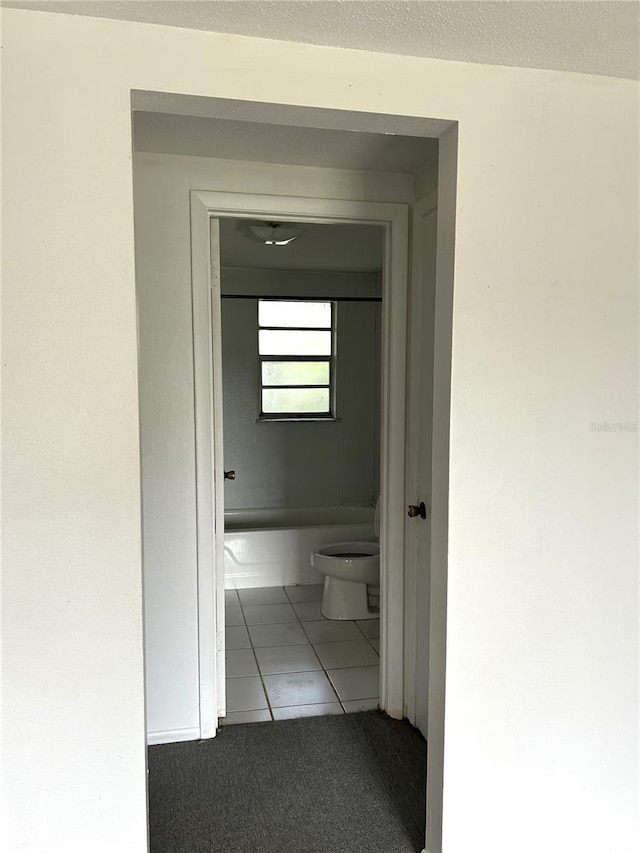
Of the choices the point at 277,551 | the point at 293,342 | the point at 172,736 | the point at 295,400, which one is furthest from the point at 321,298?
the point at 172,736

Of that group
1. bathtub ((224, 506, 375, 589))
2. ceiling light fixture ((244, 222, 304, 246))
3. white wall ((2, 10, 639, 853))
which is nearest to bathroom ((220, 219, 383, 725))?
bathtub ((224, 506, 375, 589))

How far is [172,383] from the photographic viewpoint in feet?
7.79

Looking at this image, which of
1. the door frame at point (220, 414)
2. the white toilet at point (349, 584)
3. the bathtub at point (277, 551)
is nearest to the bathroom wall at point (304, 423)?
the bathtub at point (277, 551)

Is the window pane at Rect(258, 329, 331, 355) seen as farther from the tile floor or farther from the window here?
the tile floor

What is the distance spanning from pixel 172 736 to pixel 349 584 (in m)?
1.46

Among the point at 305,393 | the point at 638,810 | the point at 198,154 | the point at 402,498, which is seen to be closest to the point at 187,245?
the point at 198,154

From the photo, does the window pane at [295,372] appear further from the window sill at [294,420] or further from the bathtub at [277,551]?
the bathtub at [277,551]

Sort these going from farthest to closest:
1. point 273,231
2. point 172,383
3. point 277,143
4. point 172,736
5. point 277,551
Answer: point 277,551
point 273,231
point 172,736
point 172,383
point 277,143

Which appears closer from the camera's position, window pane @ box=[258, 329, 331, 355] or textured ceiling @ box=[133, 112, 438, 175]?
textured ceiling @ box=[133, 112, 438, 175]

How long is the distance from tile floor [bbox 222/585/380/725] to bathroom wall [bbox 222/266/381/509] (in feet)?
3.49

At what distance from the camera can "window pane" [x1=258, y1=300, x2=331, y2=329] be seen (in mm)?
4906

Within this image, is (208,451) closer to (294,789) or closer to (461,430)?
(461,430)

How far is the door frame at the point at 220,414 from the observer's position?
94.2 inches

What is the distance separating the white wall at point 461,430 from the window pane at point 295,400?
3390mm
